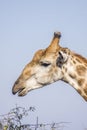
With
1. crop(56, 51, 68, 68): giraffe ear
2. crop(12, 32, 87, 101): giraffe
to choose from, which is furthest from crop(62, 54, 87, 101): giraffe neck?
crop(56, 51, 68, 68): giraffe ear

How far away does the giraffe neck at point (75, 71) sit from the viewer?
6478 mm

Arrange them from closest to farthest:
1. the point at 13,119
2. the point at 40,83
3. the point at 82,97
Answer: the point at 13,119 < the point at 82,97 < the point at 40,83

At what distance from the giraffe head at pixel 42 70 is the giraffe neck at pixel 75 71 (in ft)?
0.65

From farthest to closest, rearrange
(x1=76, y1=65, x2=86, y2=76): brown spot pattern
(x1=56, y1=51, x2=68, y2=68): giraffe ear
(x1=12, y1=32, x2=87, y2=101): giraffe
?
(x1=76, y1=65, x2=86, y2=76): brown spot pattern → (x1=12, y1=32, x2=87, y2=101): giraffe → (x1=56, y1=51, x2=68, y2=68): giraffe ear

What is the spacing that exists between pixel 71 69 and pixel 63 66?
0.77ft

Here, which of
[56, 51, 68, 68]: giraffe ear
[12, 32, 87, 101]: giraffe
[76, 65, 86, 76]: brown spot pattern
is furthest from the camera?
[76, 65, 86, 76]: brown spot pattern

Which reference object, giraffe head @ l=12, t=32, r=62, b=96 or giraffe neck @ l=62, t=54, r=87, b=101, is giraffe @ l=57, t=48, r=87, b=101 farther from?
giraffe head @ l=12, t=32, r=62, b=96

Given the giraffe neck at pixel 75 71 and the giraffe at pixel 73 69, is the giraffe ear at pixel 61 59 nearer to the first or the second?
the giraffe at pixel 73 69

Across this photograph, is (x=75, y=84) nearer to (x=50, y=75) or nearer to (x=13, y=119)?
(x=50, y=75)

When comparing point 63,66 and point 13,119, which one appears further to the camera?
point 63,66

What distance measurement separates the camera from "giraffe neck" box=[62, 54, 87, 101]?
648 cm

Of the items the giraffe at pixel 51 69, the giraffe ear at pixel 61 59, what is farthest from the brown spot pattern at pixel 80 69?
the giraffe ear at pixel 61 59

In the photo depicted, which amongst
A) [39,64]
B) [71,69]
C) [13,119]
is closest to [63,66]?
[71,69]

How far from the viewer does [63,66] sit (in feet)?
21.5
